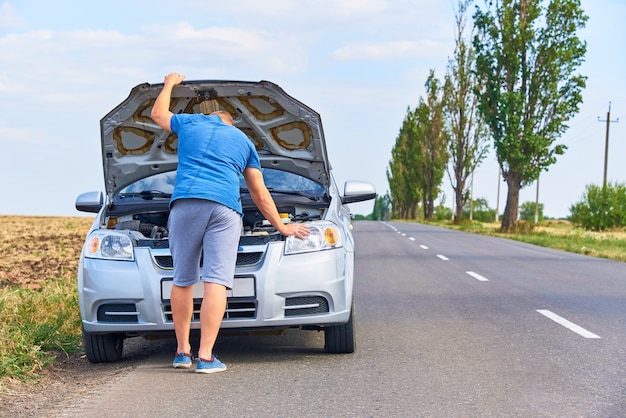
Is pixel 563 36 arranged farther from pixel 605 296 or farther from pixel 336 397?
pixel 336 397

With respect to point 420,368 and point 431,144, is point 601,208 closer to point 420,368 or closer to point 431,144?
point 431,144

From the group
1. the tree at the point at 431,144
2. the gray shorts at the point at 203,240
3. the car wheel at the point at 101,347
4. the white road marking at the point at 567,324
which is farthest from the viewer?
the tree at the point at 431,144

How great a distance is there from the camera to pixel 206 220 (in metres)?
5.35

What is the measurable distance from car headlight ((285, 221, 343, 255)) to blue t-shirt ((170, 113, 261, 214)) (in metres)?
0.45

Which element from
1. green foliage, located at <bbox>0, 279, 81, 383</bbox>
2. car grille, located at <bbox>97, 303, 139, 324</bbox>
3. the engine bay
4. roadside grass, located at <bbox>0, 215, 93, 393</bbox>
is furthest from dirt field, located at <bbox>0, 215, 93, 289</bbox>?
car grille, located at <bbox>97, 303, 139, 324</bbox>

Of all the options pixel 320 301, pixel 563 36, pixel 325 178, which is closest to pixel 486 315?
pixel 325 178

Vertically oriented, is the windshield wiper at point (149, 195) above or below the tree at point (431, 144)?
below

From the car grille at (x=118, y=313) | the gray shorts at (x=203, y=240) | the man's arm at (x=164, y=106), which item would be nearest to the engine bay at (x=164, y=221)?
the car grille at (x=118, y=313)

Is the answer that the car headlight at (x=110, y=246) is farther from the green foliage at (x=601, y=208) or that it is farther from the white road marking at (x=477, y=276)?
the green foliage at (x=601, y=208)

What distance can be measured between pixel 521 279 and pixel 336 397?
831 centimetres

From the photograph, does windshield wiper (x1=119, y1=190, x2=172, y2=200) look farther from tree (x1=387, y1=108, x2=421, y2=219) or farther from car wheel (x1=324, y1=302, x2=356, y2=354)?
tree (x1=387, y1=108, x2=421, y2=219)

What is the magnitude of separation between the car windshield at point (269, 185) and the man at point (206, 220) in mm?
1459

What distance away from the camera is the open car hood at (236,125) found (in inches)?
245

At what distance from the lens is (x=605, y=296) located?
10.2 m
